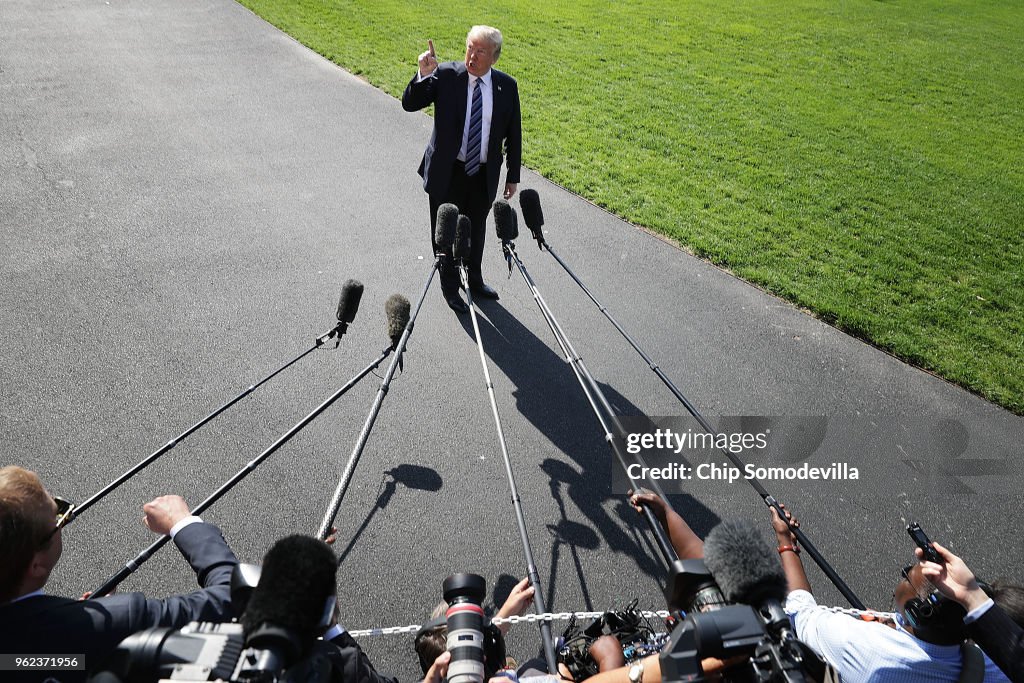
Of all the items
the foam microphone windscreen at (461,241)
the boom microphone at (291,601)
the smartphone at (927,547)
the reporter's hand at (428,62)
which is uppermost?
the reporter's hand at (428,62)

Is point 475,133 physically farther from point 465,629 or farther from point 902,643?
point 902,643

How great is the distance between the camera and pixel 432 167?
6270 millimetres

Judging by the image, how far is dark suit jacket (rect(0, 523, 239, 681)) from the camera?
219cm

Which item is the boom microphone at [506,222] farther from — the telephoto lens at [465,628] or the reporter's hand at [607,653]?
the telephoto lens at [465,628]

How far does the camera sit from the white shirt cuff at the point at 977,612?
102 inches

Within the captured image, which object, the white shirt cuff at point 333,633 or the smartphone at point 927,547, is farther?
the smartphone at point 927,547

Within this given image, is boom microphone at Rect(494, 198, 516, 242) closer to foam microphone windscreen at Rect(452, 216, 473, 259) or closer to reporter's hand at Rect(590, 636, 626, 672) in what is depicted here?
foam microphone windscreen at Rect(452, 216, 473, 259)

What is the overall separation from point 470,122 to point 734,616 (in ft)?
16.7

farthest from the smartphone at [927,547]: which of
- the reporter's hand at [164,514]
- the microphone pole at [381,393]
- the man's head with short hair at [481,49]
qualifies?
the man's head with short hair at [481,49]

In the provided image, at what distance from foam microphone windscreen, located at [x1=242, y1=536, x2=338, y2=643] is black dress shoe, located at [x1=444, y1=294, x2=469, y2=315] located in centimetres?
503

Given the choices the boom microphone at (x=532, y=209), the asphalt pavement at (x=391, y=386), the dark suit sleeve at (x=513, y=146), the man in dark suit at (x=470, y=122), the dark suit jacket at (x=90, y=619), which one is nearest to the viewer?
the dark suit jacket at (x=90, y=619)

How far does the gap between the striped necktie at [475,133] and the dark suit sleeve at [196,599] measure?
4305 millimetres

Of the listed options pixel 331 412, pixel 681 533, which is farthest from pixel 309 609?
pixel 331 412

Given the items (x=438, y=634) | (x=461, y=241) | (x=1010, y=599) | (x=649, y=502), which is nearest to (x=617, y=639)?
(x=649, y=502)
